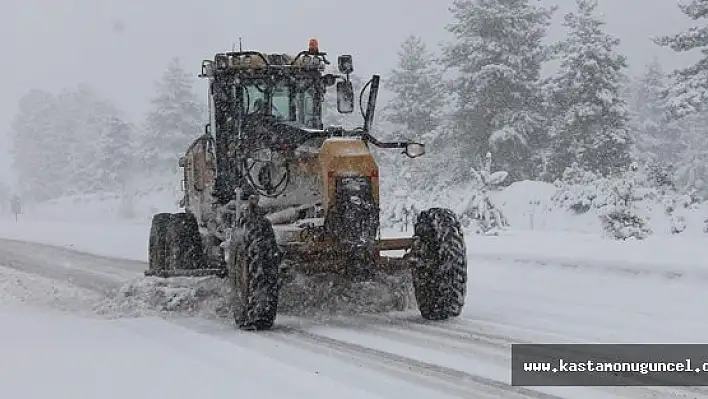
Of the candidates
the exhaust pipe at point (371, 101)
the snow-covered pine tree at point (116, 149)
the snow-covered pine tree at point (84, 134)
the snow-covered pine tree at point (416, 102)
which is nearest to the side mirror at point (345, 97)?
the exhaust pipe at point (371, 101)

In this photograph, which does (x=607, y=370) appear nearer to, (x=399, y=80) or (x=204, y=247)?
(x=204, y=247)

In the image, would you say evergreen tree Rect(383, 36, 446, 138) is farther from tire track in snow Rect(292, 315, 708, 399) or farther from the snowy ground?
tire track in snow Rect(292, 315, 708, 399)

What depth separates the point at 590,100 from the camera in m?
36.2

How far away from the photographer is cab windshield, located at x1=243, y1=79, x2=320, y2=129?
1103 centimetres

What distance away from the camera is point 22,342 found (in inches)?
322

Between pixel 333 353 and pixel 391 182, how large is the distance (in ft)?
112

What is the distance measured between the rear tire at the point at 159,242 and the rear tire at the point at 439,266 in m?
5.18

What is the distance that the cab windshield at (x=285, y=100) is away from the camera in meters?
11.0

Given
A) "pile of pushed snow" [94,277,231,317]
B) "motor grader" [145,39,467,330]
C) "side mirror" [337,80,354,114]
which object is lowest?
"pile of pushed snow" [94,277,231,317]

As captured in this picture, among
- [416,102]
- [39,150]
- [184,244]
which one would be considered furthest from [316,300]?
[39,150]

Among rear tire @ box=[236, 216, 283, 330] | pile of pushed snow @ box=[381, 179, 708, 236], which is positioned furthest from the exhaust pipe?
pile of pushed snow @ box=[381, 179, 708, 236]

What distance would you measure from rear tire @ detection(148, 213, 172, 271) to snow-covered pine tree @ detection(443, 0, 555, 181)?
80.1 feet

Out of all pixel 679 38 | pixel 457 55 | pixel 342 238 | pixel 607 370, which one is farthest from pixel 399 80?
pixel 607 370

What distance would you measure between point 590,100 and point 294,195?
93.0ft
